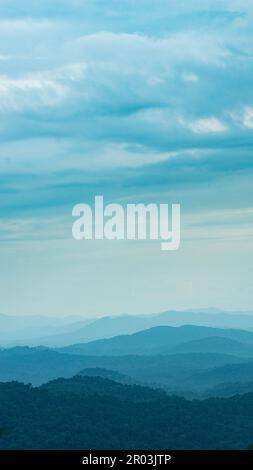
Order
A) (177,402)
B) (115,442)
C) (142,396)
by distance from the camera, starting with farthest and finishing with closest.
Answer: (142,396) → (177,402) → (115,442)

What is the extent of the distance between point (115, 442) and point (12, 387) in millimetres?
29698

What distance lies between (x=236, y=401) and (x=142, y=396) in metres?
19.6

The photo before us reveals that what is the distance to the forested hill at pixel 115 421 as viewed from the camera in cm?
13000

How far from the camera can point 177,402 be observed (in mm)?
149250

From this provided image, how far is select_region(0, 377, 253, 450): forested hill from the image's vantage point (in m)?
130

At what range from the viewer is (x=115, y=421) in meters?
139
